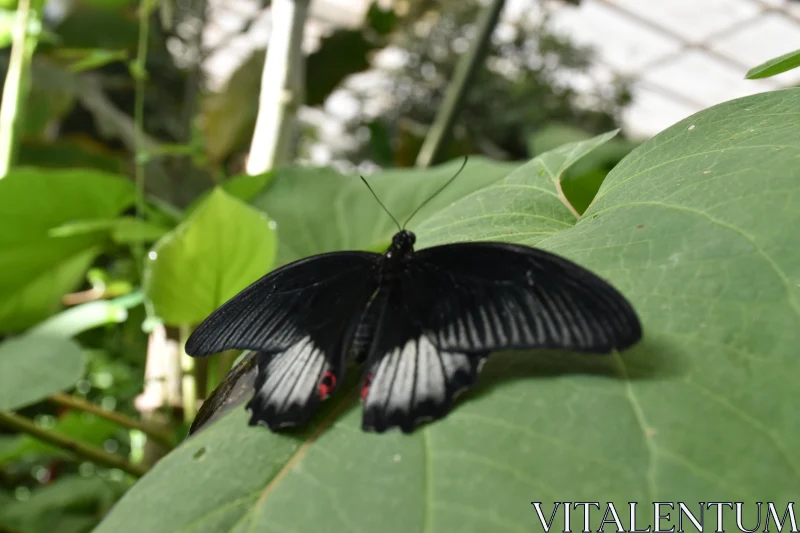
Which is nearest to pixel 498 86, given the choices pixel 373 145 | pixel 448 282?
pixel 373 145

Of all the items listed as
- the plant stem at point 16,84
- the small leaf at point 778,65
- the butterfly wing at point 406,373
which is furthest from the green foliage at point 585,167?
the plant stem at point 16,84

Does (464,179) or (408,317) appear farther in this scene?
(464,179)

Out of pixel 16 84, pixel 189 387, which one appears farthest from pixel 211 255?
pixel 16 84

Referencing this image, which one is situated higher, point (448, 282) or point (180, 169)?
point (180, 169)

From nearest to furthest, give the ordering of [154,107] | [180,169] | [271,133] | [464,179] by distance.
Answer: [464,179], [271,133], [180,169], [154,107]

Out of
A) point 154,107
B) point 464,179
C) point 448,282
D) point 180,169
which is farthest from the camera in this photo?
point 154,107

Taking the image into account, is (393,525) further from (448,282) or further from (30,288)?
(30,288)

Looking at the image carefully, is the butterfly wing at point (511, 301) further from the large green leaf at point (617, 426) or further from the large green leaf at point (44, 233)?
the large green leaf at point (44, 233)

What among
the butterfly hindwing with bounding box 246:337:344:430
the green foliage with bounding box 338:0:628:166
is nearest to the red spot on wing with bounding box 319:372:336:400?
the butterfly hindwing with bounding box 246:337:344:430
